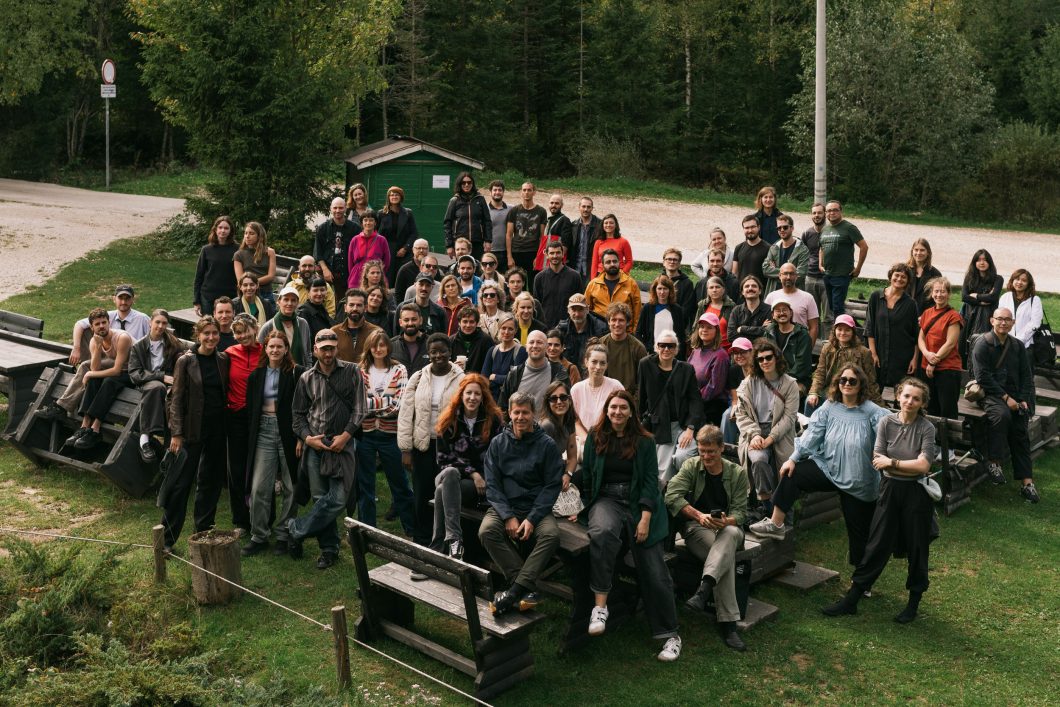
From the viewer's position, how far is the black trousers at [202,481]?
9.33 metres

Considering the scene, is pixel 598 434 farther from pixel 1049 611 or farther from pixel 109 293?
pixel 109 293

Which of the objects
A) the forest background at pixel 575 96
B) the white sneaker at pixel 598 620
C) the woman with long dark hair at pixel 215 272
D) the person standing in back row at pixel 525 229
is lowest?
the white sneaker at pixel 598 620

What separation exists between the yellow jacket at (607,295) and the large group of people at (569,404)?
4 centimetres

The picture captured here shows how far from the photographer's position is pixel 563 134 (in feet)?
148

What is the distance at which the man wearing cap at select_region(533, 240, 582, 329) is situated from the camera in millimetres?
12430

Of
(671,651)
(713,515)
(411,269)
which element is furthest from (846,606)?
(411,269)

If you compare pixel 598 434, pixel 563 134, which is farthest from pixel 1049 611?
pixel 563 134

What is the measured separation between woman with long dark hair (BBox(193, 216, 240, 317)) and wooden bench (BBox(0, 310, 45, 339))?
299cm

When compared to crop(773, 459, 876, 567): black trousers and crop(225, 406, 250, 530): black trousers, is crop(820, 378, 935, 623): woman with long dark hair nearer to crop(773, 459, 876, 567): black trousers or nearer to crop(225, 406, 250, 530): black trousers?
crop(773, 459, 876, 567): black trousers

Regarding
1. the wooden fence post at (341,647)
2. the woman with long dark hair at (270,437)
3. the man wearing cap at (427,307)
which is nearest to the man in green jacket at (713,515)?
the wooden fence post at (341,647)

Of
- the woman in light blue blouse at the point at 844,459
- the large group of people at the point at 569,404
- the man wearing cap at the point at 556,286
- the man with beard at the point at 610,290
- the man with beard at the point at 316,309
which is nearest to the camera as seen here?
the large group of people at the point at 569,404

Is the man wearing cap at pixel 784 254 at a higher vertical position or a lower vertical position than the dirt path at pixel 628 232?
lower

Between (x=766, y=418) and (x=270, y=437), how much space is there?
4218 millimetres

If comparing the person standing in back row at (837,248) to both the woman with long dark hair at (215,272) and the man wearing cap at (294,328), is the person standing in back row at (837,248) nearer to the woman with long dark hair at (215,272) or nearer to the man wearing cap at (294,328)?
the man wearing cap at (294,328)
